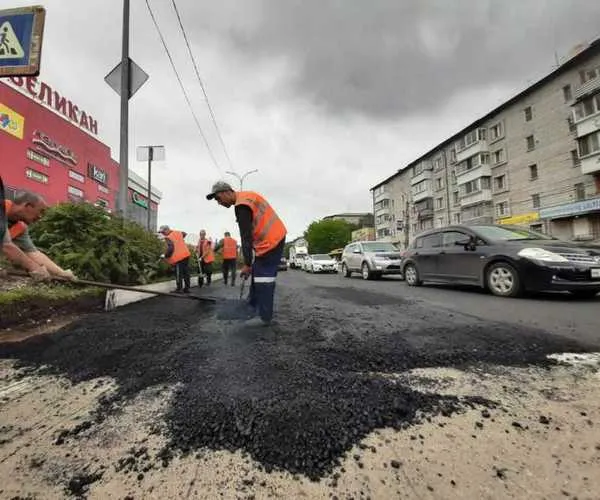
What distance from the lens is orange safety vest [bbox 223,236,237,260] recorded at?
9820 millimetres

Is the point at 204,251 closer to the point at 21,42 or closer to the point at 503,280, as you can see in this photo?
the point at 21,42

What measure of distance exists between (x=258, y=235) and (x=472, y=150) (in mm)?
35291

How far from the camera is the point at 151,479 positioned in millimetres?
1065

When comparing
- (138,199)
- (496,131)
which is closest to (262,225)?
(496,131)

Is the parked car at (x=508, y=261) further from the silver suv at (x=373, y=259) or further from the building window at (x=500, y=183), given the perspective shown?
the building window at (x=500, y=183)

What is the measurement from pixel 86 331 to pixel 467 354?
3461 mm

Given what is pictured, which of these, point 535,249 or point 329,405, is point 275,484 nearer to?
point 329,405

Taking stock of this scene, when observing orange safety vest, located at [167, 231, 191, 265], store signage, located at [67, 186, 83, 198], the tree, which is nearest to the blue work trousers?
orange safety vest, located at [167, 231, 191, 265]

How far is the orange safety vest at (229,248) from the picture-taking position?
9.82 meters

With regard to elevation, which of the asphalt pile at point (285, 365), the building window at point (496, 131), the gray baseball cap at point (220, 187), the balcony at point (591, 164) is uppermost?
the building window at point (496, 131)

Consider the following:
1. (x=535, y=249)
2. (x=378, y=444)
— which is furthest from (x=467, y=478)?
(x=535, y=249)

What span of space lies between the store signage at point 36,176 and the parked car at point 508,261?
28.7 m

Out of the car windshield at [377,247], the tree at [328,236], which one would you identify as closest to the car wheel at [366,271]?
the car windshield at [377,247]

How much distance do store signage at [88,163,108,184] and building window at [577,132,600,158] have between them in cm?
4225
